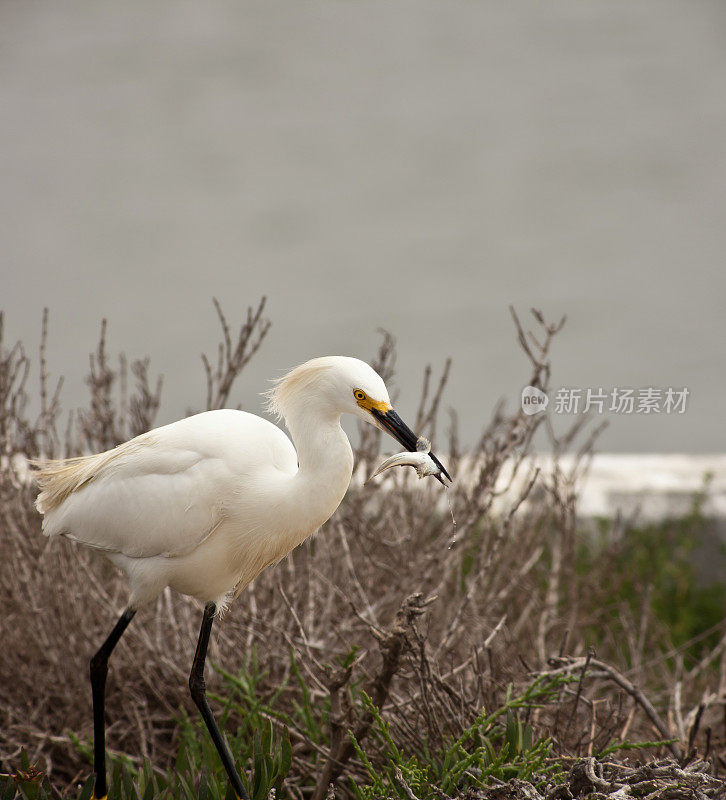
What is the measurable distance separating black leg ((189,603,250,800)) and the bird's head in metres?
0.64

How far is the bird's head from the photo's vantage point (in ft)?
6.05

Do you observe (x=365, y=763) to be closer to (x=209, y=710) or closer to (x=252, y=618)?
(x=209, y=710)

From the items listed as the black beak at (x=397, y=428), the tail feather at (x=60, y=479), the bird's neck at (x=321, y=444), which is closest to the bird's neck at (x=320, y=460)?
the bird's neck at (x=321, y=444)

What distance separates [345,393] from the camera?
1.89m

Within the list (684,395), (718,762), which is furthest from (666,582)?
(718,762)

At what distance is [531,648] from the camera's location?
3.38 meters

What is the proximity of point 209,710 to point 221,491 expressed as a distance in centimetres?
64

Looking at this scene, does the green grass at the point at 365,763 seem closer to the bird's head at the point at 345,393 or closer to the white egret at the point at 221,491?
the white egret at the point at 221,491

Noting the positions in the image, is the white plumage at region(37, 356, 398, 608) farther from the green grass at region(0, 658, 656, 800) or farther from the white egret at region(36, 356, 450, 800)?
the green grass at region(0, 658, 656, 800)

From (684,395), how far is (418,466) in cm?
224

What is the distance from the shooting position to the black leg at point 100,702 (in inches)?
84.2

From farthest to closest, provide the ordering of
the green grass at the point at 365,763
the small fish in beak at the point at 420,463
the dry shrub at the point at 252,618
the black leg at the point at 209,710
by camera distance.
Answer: the dry shrub at the point at 252,618
the black leg at the point at 209,710
the green grass at the point at 365,763
the small fish in beak at the point at 420,463

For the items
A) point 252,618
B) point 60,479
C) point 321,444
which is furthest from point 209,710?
point 321,444

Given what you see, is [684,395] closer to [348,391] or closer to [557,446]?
[557,446]
